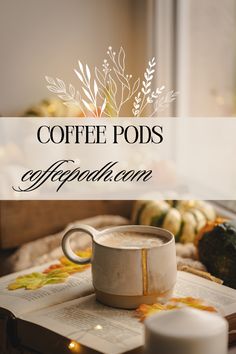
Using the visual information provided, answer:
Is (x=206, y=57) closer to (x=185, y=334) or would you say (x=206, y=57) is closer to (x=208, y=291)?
(x=208, y=291)

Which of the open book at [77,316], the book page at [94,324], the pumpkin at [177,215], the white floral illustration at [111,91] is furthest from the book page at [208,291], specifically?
the pumpkin at [177,215]

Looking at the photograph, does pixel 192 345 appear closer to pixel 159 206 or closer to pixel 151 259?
pixel 151 259

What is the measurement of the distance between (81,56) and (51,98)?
0.19 meters

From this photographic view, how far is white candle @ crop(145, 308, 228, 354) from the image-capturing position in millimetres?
583

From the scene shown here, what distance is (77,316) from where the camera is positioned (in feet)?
2.47

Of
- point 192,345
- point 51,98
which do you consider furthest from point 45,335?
point 51,98

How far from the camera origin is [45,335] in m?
0.72

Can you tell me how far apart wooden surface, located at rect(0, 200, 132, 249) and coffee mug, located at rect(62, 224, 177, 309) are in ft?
1.94

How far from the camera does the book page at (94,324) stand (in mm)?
676

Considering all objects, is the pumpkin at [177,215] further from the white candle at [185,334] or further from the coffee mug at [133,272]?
the white candle at [185,334]

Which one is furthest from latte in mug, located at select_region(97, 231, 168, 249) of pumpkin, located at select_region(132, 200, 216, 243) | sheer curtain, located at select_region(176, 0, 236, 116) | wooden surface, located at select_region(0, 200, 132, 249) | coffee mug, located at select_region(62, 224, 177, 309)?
sheer curtain, located at select_region(176, 0, 236, 116)

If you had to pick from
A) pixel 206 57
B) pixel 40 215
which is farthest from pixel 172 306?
pixel 206 57
